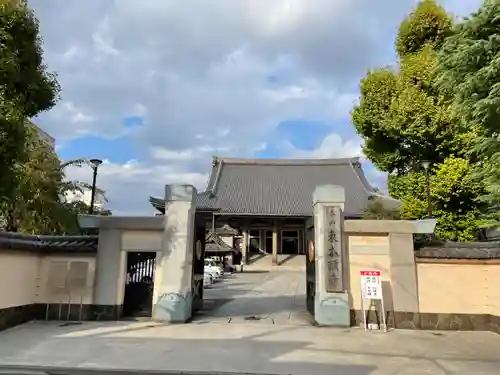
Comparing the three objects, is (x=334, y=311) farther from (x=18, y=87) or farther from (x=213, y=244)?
(x=213, y=244)

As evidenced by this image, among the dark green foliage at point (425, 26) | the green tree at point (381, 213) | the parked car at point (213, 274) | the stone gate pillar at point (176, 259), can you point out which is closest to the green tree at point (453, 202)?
the green tree at point (381, 213)

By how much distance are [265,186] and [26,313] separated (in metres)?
24.9

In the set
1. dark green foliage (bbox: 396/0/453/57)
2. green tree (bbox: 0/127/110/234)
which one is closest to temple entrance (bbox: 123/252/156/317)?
green tree (bbox: 0/127/110/234)

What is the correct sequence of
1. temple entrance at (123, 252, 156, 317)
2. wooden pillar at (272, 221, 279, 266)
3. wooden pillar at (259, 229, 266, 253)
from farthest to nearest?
wooden pillar at (259, 229, 266, 253) < wooden pillar at (272, 221, 279, 266) < temple entrance at (123, 252, 156, 317)

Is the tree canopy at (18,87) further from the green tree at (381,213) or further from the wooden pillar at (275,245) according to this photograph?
the wooden pillar at (275,245)

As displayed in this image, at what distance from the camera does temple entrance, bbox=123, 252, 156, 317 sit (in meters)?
9.35

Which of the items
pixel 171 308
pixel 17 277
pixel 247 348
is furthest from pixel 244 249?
pixel 247 348

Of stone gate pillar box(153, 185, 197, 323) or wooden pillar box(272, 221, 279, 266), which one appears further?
wooden pillar box(272, 221, 279, 266)

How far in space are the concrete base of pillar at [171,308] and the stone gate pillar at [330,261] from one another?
2.90 m

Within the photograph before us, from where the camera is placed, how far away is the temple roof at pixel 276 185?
2950cm

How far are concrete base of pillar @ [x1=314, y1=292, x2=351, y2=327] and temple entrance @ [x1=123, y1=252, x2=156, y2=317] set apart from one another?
12.8ft

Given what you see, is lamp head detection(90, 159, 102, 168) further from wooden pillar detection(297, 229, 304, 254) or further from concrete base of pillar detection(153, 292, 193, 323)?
wooden pillar detection(297, 229, 304, 254)

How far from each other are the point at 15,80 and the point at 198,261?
19.3ft

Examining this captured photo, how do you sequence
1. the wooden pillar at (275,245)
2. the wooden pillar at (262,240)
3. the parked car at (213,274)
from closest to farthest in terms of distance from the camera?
the parked car at (213,274) < the wooden pillar at (275,245) < the wooden pillar at (262,240)
